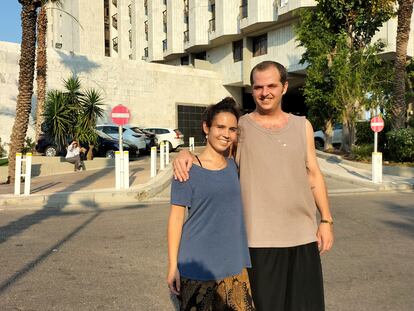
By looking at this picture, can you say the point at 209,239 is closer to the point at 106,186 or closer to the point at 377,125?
the point at 106,186

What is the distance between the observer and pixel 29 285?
15.0 ft

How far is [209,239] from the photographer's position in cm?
230

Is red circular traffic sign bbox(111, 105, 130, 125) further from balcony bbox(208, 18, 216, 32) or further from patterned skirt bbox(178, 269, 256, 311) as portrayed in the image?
balcony bbox(208, 18, 216, 32)

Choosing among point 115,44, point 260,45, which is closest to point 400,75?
point 260,45

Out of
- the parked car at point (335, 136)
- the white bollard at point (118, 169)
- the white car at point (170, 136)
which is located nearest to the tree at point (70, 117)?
the white car at point (170, 136)

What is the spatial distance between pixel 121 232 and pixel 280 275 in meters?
5.06

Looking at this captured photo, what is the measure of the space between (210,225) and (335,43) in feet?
69.2

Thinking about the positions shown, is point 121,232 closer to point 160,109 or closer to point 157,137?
point 157,137

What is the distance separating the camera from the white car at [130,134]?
23172mm

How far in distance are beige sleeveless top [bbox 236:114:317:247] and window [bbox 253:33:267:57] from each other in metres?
31.8

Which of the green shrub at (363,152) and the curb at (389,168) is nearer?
the curb at (389,168)

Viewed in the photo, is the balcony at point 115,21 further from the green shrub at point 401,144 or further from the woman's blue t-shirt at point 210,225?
the woman's blue t-shirt at point 210,225

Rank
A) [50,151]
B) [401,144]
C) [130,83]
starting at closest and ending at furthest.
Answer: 1. [401,144]
2. [50,151]
3. [130,83]

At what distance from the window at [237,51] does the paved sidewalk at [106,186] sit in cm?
1838
